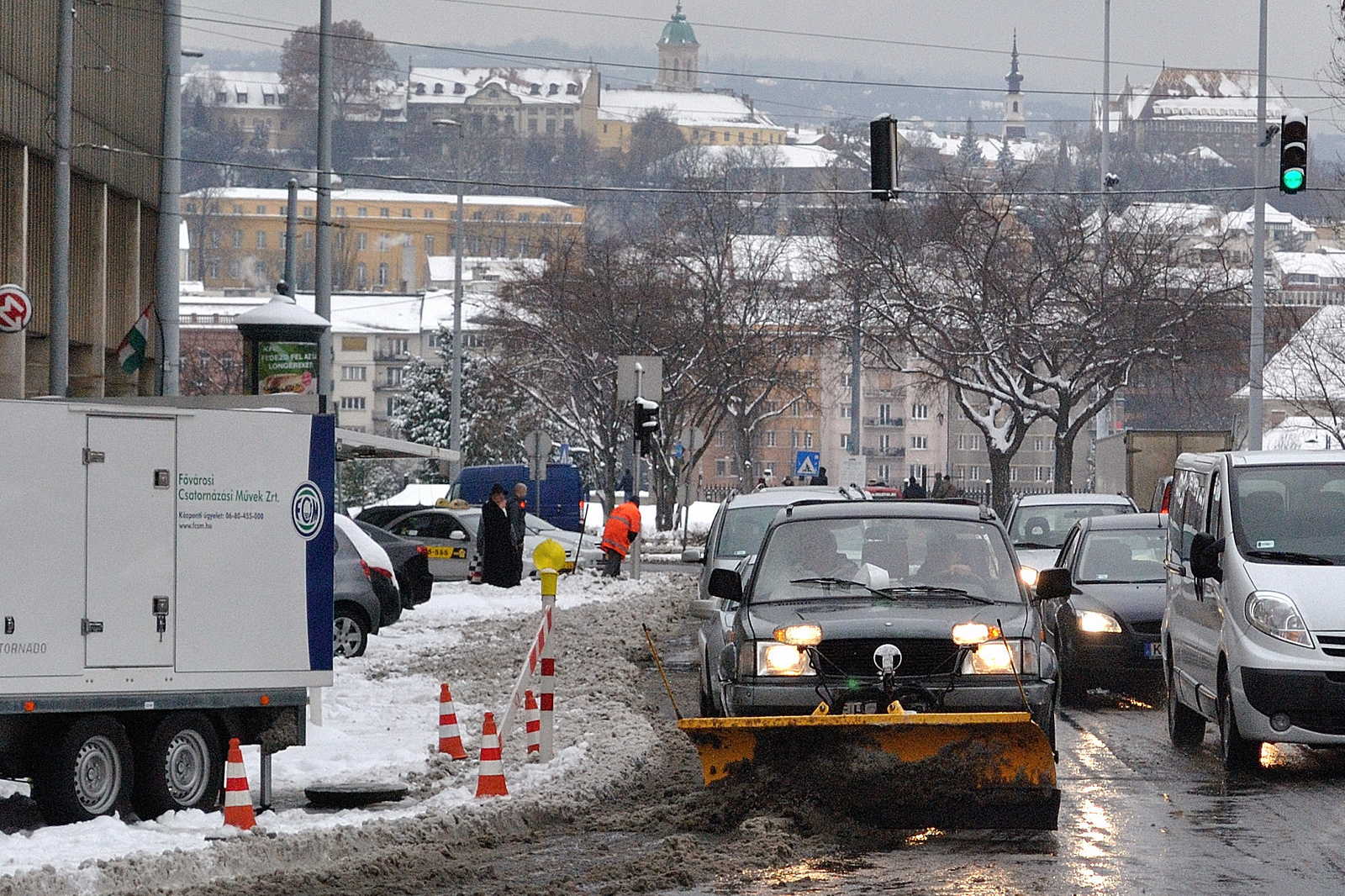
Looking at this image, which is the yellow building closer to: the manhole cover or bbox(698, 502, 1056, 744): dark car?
bbox(698, 502, 1056, 744): dark car

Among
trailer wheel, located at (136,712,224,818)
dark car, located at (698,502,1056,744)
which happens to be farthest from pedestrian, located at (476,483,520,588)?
trailer wheel, located at (136,712,224,818)

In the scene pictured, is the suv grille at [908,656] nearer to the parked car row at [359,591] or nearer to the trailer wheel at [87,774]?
the trailer wheel at [87,774]

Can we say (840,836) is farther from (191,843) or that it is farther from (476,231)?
(476,231)

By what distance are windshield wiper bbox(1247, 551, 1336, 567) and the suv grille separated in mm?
2936

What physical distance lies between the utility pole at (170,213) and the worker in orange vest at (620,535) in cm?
1291

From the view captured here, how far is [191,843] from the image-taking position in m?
9.41

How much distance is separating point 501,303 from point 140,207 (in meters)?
32.5

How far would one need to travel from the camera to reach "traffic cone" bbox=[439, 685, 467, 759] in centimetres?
1283

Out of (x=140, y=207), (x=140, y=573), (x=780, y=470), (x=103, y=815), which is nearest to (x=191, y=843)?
(x=103, y=815)

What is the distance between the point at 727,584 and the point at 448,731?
2324mm

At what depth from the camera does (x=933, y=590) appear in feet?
36.6

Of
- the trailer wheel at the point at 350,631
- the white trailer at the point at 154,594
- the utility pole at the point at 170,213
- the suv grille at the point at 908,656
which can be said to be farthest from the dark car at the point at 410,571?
the suv grille at the point at 908,656

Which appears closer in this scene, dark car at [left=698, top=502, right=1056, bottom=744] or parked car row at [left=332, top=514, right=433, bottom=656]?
dark car at [left=698, top=502, right=1056, bottom=744]

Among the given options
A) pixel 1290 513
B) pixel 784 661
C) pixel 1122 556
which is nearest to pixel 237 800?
pixel 784 661
